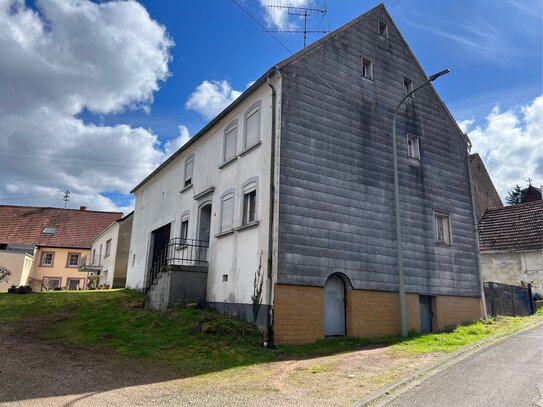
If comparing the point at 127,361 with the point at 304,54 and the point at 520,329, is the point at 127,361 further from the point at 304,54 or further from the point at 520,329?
the point at 520,329

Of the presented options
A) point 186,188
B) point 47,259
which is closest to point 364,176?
point 186,188

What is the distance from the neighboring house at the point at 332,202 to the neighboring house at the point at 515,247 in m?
6.55

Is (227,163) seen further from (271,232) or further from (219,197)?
(271,232)

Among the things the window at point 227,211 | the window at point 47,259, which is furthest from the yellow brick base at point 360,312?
the window at point 47,259

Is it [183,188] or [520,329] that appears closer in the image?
→ [520,329]

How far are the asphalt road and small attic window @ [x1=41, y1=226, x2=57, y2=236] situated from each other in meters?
44.5

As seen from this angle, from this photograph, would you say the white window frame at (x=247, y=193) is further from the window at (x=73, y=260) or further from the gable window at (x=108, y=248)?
the window at (x=73, y=260)

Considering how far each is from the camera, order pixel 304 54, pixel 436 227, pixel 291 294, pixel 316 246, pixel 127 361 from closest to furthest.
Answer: pixel 127 361 < pixel 291 294 < pixel 316 246 < pixel 304 54 < pixel 436 227

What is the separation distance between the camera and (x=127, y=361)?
10.1 meters

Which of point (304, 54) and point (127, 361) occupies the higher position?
point (304, 54)

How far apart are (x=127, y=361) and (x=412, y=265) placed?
34.0ft

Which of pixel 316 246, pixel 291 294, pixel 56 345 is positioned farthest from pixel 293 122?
pixel 56 345

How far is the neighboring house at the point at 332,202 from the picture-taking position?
12977mm

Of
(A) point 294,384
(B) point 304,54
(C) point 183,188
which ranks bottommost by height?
(A) point 294,384
